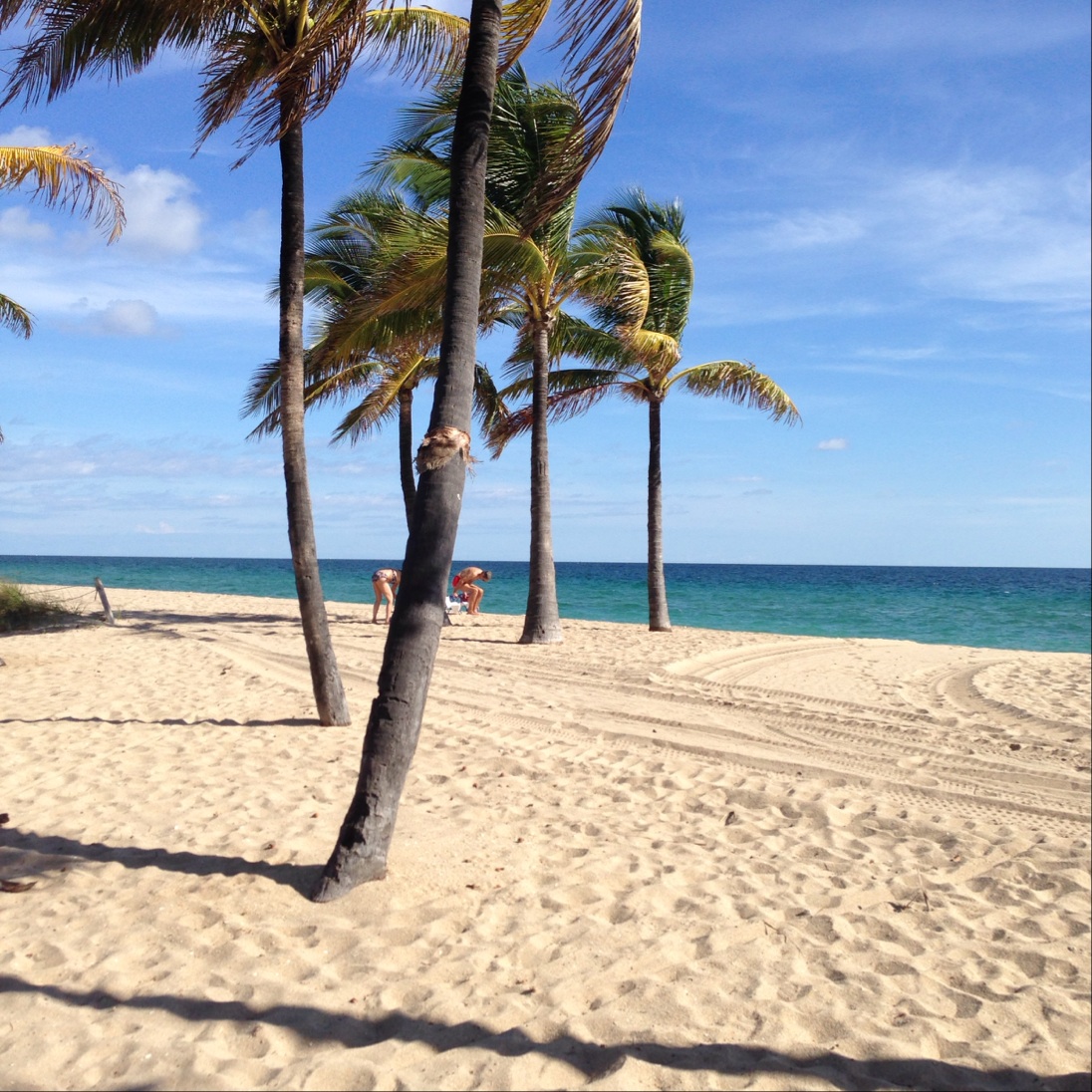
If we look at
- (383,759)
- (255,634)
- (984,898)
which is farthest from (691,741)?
(255,634)

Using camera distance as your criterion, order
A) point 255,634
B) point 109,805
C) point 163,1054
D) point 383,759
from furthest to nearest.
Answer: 1. point 255,634
2. point 109,805
3. point 383,759
4. point 163,1054

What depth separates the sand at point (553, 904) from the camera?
10.4 feet

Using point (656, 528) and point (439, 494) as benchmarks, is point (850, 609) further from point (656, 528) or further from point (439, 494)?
point (439, 494)

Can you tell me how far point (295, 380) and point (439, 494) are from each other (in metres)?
3.29

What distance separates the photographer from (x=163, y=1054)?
123 inches

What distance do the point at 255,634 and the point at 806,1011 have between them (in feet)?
44.6

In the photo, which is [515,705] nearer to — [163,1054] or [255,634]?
[163,1054]

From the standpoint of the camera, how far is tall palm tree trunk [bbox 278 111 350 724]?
6863mm

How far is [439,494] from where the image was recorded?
4293 millimetres

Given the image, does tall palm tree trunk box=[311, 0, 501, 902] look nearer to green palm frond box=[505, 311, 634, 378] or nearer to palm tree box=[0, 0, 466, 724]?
palm tree box=[0, 0, 466, 724]

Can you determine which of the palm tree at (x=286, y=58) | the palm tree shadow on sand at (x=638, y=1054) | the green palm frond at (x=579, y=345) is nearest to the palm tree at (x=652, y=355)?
the green palm frond at (x=579, y=345)

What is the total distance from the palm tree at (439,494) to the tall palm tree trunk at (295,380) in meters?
2.69

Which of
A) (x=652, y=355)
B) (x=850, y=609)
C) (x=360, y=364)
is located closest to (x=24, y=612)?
(x=360, y=364)

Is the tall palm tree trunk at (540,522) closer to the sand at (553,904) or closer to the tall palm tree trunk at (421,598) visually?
the sand at (553,904)
